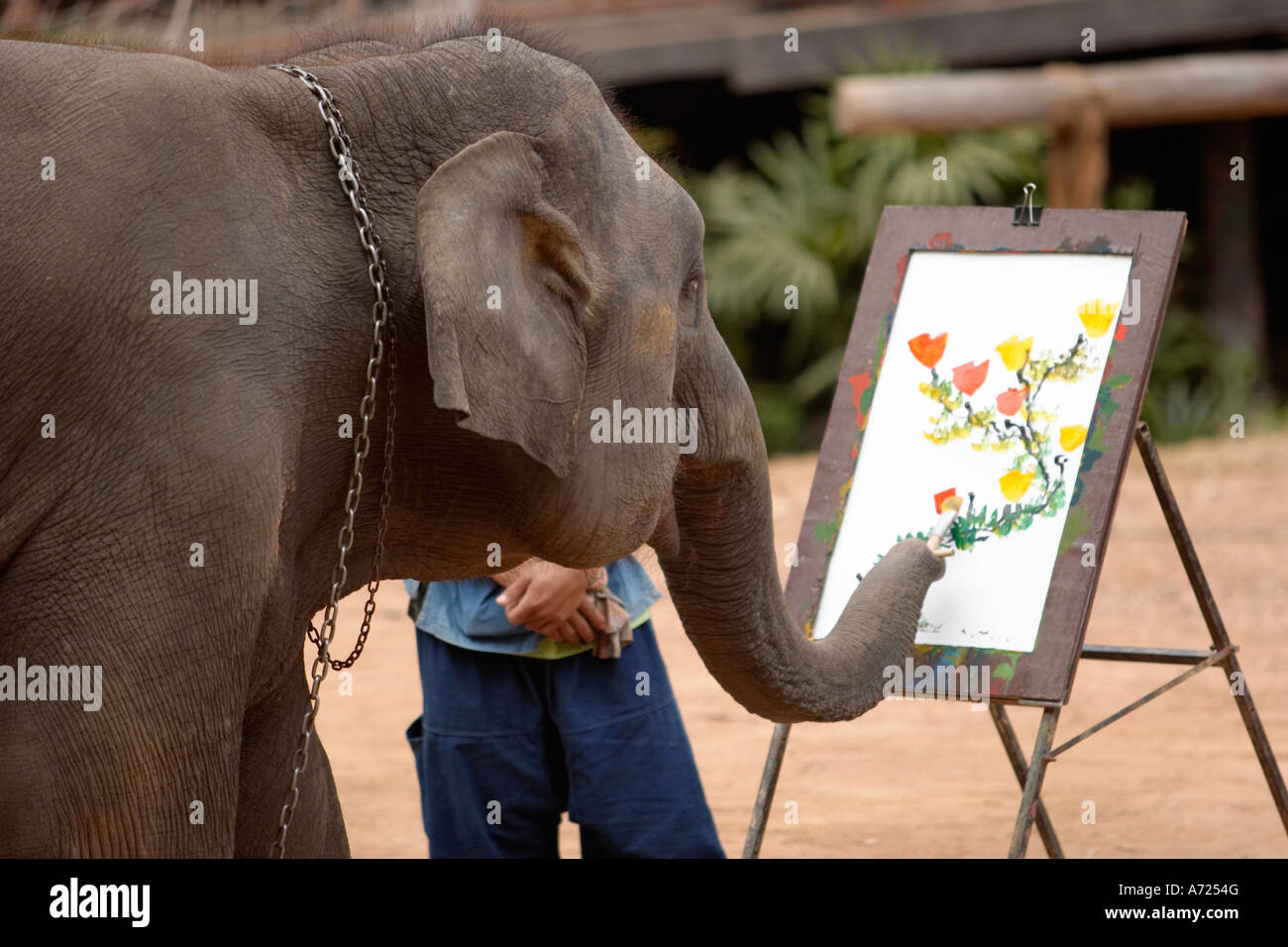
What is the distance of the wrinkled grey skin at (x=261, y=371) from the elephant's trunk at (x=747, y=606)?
0.17 m

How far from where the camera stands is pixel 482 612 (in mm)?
3457

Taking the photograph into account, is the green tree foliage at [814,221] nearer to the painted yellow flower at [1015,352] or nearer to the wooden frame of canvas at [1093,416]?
the wooden frame of canvas at [1093,416]

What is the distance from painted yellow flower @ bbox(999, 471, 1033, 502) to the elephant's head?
92 cm

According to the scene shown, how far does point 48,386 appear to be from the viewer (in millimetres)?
2035

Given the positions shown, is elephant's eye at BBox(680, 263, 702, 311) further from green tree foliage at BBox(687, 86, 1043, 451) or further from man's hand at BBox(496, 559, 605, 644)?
green tree foliage at BBox(687, 86, 1043, 451)

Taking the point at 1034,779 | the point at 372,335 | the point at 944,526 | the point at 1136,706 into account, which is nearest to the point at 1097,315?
the point at 944,526

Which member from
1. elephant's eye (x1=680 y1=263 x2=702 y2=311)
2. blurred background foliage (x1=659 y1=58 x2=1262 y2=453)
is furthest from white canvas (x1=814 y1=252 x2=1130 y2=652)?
blurred background foliage (x1=659 y1=58 x2=1262 y2=453)

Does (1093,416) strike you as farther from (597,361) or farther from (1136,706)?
(597,361)


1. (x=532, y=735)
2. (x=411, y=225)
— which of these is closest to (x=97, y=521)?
(x=411, y=225)

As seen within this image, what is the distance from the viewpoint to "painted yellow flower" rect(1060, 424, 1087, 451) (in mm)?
3660

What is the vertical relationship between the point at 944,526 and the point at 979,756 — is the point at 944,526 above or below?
above

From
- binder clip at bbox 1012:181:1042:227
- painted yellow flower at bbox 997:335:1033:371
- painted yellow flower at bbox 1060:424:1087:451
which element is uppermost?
binder clip at bbox 1012:181:1042:227

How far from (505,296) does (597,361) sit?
0.23 metres

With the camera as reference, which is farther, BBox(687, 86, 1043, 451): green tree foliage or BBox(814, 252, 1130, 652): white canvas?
BBox(687, 86, 1043, 451): green tree foliage
